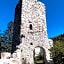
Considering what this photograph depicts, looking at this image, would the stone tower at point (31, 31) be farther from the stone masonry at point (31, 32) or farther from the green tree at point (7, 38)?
the green tree at point (7, 38)

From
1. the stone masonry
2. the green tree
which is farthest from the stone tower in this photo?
the green tree

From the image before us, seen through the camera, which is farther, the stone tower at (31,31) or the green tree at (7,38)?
the green tree at (7,38)

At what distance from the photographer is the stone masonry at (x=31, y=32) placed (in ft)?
28.3

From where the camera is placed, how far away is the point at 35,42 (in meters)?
9.20

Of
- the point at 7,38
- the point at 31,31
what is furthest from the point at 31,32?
the point at 7,38

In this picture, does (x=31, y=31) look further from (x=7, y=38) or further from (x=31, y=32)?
(x=7, y=38)

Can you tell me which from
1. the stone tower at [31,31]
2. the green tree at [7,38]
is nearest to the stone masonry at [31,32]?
the stone tower at [31,31]

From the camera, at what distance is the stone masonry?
8.62 metres

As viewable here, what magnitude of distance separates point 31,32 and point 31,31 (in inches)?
4.1

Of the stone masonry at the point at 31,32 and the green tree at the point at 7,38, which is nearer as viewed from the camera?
the stone masonry at the point at 31,32

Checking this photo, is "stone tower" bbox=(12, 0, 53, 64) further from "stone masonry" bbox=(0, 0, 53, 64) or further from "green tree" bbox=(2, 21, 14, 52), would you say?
"green tree" bbox=(2, 21, 14, 52)

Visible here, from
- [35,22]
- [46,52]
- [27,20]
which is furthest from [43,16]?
[46,52]

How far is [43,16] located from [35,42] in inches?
124

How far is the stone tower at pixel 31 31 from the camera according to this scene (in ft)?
28.3
